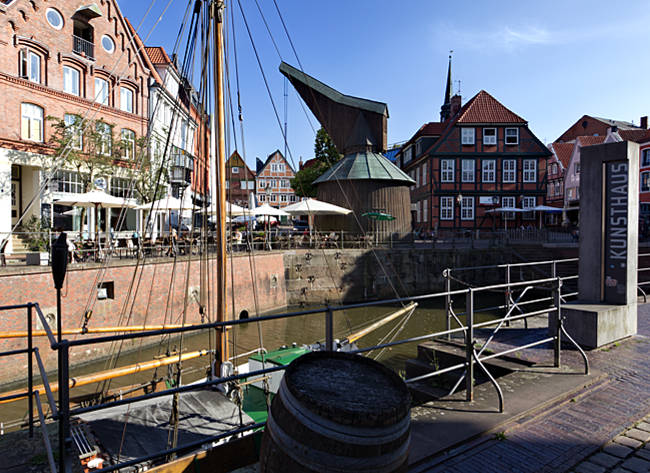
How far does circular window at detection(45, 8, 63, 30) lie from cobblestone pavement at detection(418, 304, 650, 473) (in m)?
27.2

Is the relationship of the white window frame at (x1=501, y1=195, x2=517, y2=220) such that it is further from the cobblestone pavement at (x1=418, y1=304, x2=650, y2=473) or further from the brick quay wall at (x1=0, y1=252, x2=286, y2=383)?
the cobblestone pavement at (x1=418, y1=304, x2=650, y2=473)

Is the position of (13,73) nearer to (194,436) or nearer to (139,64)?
(139,64)

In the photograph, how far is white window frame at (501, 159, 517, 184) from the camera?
1367 inches

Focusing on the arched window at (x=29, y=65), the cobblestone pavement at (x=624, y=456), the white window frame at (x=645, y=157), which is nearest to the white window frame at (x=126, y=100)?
the arched window at (x=29, y=65)

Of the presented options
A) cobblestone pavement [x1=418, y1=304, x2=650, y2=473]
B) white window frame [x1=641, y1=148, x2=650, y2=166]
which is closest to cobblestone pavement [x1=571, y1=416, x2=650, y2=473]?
cobblestone pavement [x1=418, y1=304, x2=650, y2=473]

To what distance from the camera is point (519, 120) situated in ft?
113

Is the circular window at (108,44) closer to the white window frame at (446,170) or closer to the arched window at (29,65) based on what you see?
the arched window at (29,65)

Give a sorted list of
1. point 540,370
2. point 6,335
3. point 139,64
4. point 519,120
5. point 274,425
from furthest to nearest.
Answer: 1. point 519,120
2. point 139,64
3. point 6,335
4. point 540,370
5. point 274,425

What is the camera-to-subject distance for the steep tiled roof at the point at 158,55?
33.5 metres

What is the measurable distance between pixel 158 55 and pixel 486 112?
87.4 feet

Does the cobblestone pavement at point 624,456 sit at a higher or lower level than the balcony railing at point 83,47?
lower

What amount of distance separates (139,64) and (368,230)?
18.2 meters

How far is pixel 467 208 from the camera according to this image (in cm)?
3512

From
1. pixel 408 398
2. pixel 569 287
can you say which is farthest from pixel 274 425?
pixel 569 287
